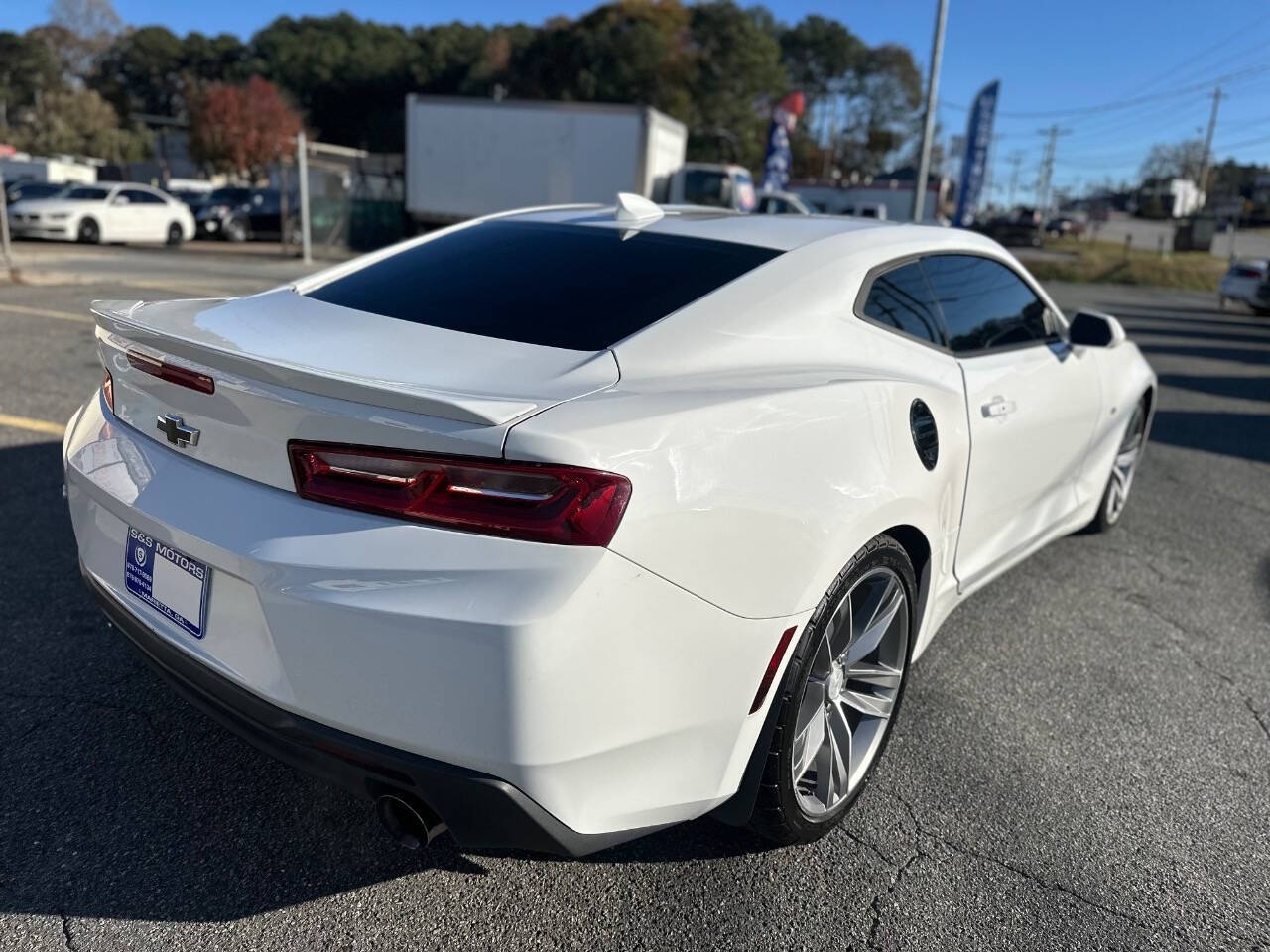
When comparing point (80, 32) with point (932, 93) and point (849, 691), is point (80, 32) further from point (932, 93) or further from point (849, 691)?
point (849, 691)

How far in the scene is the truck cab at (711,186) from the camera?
73.3 feet

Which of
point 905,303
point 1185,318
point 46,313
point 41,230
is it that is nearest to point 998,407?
point 905,303

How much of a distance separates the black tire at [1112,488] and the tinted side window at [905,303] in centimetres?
201

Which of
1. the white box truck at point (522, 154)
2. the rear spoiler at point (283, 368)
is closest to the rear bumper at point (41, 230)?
the white box truck at point (522, 154)

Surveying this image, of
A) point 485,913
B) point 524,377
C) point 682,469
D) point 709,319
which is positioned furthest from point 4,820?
point 709,319

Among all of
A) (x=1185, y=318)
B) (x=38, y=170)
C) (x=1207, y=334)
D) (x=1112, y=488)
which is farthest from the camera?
(x=38, y=170)

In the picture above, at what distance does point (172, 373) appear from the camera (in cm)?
207

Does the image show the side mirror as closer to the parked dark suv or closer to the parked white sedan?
the parked white sedan

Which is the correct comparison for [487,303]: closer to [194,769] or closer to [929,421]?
[929,421]

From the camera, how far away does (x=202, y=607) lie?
192cm

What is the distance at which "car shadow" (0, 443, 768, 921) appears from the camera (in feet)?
6.83

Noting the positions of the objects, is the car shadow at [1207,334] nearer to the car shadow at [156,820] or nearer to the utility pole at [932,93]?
the utility pole at [932,93]

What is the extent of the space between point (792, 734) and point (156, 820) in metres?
1.54

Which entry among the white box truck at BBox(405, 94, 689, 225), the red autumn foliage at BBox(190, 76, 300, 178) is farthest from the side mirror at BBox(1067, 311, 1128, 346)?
the red autumn foliage at BBox(190, 76, 300, 178)
